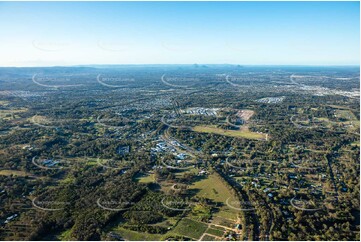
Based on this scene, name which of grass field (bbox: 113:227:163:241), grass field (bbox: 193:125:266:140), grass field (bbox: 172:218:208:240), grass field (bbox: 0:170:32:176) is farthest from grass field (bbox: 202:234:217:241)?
grass field (bbox: 193:125:266:140)

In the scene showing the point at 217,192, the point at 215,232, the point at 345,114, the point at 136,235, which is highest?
the point at 345,114

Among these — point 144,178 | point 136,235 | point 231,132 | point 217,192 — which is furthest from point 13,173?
point 231,132

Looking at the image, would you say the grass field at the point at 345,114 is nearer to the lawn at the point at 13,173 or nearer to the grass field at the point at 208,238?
the grass field at the point at 208,238

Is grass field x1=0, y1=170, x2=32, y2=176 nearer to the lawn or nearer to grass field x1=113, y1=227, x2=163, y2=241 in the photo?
the lawn

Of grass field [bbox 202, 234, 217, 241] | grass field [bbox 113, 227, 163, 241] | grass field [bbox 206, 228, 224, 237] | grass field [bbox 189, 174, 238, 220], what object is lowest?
grass field [bbox 113, 227, 163, 241]

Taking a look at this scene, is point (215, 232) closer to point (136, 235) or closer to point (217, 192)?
point (136, 235)

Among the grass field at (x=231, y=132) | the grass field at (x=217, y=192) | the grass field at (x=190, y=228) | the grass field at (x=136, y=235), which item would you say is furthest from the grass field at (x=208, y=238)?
the grass field at (x=231, y=132)

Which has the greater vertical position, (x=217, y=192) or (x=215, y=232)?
(x=217, y=192)
